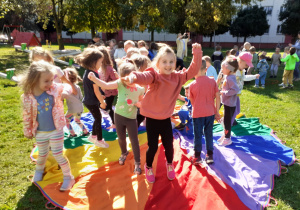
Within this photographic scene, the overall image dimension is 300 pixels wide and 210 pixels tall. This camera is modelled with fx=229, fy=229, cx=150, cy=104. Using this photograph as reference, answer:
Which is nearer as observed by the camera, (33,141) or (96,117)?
(96,117)

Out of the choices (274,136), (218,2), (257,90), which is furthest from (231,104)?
(218,2)

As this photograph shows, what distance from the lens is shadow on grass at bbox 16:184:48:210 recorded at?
318cm

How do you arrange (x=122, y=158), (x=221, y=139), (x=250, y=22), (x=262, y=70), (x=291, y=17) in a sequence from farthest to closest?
1. (x=250, y=22)
2. (x=291, y=17)
3. (x=262, y=70)
4. (x=221, y=139)
5. (x=122, y=158)

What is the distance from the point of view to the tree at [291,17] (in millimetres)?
30516

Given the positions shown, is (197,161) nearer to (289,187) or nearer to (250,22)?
(289,187)

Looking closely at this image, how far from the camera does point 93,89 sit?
4.33 m

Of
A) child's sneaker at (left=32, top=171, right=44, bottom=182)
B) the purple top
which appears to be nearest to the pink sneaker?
the purple top

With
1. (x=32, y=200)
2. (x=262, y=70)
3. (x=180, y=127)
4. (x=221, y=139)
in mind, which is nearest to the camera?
(x=32, y=200)

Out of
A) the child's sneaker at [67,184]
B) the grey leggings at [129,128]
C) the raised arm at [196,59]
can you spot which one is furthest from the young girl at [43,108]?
the raised arm at [196,59]

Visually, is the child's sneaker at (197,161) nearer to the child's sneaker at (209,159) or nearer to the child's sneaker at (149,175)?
the child's sneaker at (209,159)

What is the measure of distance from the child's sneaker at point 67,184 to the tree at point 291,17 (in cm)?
3620

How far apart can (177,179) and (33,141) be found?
331 cm

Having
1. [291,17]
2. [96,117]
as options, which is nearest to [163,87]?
[96,117]

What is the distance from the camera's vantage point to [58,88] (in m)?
3.30
